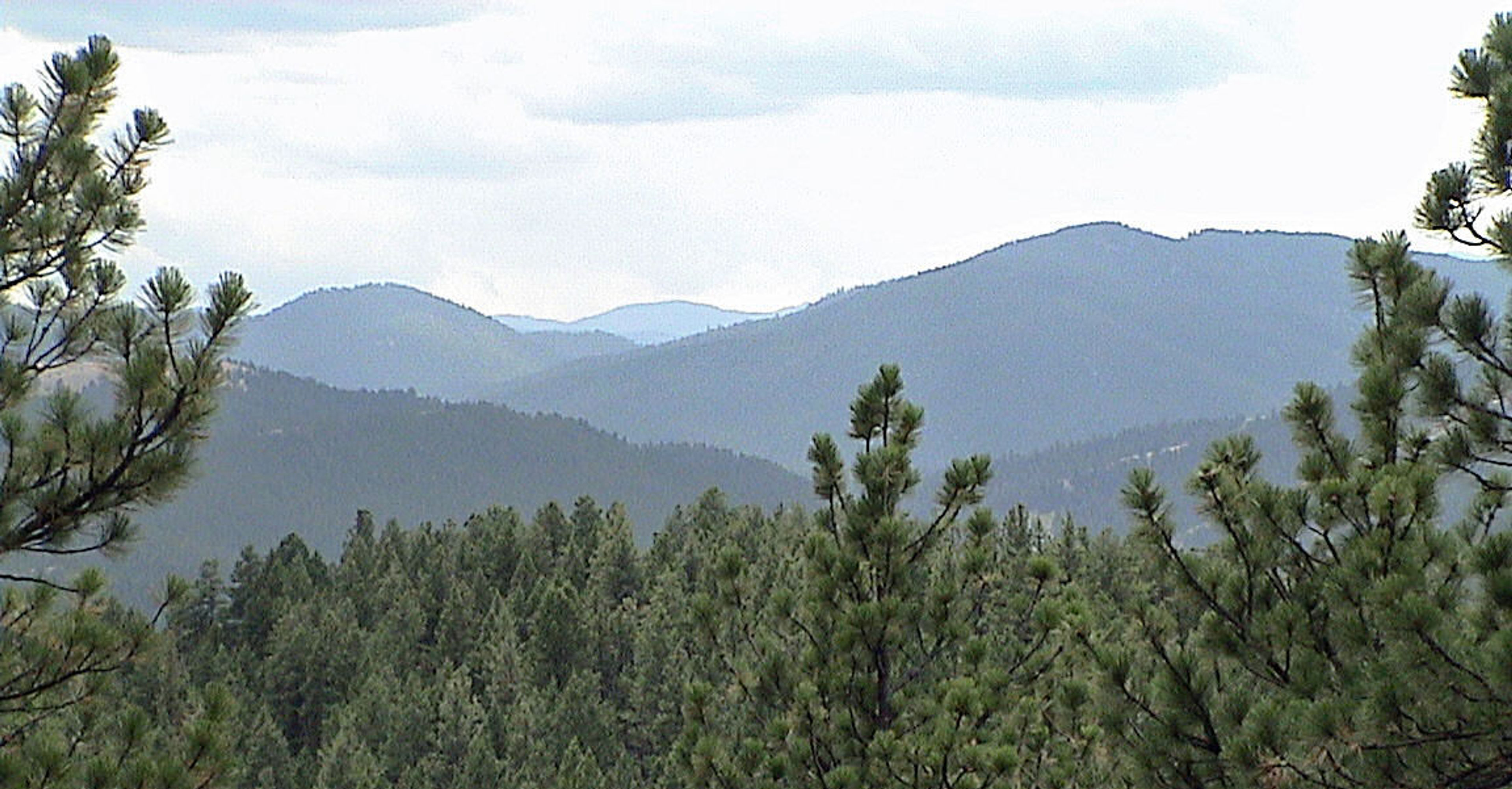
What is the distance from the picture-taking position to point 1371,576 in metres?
7.24

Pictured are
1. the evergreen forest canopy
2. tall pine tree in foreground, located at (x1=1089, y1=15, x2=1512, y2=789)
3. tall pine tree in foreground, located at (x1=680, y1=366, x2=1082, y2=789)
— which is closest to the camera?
tall pine tree in foreground, located at (x1=1089, y1=15, x2=1512, y2=789)

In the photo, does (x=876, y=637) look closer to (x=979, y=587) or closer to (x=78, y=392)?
(x=979, y=587)

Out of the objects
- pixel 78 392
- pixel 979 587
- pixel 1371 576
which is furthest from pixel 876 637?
pixel 78 392

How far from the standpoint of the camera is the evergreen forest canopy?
23.6ft

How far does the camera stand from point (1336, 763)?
7.18 metres

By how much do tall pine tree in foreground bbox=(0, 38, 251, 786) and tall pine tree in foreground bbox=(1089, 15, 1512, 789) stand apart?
17.6 feet

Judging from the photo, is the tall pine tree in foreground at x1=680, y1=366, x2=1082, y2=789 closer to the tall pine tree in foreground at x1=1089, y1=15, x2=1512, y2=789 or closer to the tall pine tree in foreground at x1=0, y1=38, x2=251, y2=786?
the tall pine tree in foreground at x1=1089, y1=15, x2=1512, y2=789

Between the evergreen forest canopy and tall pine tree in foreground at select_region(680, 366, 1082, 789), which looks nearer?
the evergreen forest canopy

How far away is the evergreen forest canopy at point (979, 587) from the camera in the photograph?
283 inches

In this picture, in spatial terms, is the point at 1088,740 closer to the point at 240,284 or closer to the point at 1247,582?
the point at 1247,582

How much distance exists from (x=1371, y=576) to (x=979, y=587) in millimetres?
4478

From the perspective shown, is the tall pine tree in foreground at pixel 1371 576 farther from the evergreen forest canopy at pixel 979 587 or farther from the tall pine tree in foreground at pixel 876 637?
the tall pine tree in foreground at pixel 876 637

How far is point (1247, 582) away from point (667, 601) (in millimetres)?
32683

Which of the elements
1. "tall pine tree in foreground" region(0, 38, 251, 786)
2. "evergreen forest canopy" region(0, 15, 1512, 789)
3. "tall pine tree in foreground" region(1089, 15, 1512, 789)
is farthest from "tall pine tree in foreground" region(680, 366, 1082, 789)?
"tall pine tree in foreground" region(0, 38, 251, 786)
